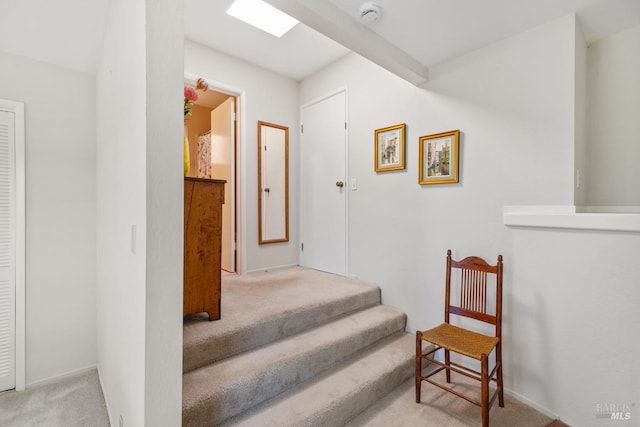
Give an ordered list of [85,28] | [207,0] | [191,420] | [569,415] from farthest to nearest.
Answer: [207,0] → [85,28] → [569,415] → [191,420]

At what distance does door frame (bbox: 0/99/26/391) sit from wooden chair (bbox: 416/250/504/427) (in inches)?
113

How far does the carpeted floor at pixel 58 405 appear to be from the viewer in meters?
1.79

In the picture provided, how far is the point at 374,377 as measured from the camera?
186cm

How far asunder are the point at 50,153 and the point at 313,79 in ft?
8.76

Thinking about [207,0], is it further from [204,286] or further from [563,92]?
[563,92]

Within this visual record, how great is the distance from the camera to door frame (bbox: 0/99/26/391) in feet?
6.84

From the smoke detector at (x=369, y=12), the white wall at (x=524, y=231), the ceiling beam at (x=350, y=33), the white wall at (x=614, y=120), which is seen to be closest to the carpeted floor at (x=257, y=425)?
the white wall at (x=524, y=231)

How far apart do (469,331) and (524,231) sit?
29.6 inches

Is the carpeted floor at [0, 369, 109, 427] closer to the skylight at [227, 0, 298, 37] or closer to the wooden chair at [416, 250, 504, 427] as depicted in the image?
the wooden chair at [416, 250, 504, 427]

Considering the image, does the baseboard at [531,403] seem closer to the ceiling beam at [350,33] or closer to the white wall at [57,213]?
the ceiling beam at [350,33]

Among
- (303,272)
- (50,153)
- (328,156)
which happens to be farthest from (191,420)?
(328,156)

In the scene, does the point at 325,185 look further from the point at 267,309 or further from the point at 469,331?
the point at 469,331

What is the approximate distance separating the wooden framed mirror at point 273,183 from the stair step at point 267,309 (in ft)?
1.80

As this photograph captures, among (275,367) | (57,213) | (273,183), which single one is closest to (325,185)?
(273,183)
